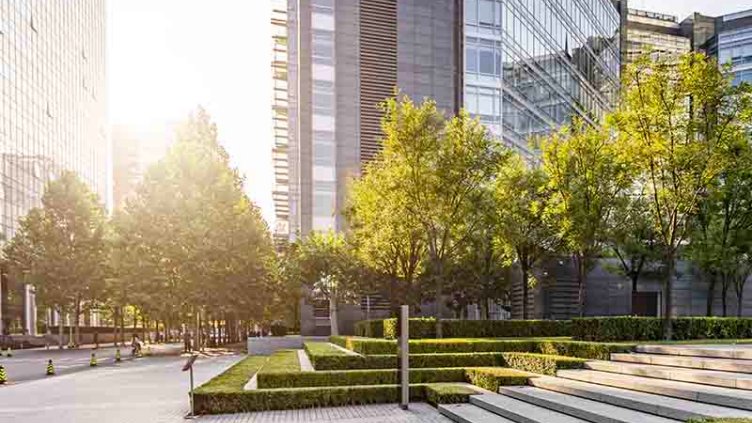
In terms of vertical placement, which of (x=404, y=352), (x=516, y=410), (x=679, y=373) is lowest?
(x=516, y=410)

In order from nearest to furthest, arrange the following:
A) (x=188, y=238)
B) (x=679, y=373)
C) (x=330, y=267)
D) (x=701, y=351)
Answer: (x=679, y=373), (x=701, y=351), (x=330, y=267), (x=188, y=238)

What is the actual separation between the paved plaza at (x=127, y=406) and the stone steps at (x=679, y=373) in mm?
4339

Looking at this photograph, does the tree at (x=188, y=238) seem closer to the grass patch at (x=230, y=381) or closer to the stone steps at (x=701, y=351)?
the grass patch at (x=230, y=381)

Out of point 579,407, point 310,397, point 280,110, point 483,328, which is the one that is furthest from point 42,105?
point 579,407

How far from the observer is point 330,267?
117 feet

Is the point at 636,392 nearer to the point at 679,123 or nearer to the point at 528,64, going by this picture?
the point at 679,123

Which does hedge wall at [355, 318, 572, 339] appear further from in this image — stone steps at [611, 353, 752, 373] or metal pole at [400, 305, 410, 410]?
stone steps at [611, 353, 752, 373]

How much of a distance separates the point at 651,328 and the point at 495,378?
274 inches

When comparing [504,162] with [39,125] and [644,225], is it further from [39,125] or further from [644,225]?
[39,125]

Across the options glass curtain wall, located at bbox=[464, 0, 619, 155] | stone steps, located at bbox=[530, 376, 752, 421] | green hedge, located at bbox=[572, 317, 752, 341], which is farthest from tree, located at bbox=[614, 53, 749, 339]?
glass curtain wall, located at bbox=[464, 0, 619, 155]

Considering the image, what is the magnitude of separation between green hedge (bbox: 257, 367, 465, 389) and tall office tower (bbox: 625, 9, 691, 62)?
80458 mm

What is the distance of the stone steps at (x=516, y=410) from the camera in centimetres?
1055


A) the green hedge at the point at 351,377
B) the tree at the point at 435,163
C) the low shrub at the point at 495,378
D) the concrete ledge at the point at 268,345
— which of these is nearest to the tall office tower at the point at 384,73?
the concrete ledge at the point at 268,345

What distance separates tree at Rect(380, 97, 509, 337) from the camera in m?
21.6
